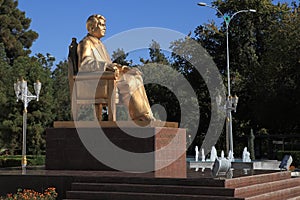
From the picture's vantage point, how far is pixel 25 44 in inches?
1804

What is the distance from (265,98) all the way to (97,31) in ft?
73.1

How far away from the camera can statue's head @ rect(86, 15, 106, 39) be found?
12.5 metres

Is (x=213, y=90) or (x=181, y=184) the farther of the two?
(x=213, y=90)

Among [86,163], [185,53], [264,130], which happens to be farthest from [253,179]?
[264,130]

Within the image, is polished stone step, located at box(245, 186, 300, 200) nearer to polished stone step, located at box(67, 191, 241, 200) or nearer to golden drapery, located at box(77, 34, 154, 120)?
polished stone step, located at box(67, 191, 241, 200)

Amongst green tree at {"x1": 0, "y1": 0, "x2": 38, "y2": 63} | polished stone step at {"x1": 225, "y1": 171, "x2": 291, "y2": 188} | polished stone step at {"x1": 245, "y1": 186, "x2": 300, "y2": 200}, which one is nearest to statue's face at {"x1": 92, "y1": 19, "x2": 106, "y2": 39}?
polished stone step at {"x1": 225, "y1": 171, "x2": 291, "y2": 188}

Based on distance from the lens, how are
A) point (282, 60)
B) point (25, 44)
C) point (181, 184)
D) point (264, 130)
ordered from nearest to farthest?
point (181, 184) < point (282, 60) < point (264, 130) < point (25, 44)

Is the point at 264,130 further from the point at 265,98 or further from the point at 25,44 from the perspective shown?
the point at 25,44

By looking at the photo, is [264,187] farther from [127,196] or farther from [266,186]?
[127,196]

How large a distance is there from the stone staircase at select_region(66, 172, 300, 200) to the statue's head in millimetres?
4048

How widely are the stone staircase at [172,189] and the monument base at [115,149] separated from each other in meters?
1.42

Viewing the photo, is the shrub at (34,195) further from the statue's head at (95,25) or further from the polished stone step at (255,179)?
A: the statue's head at (95,25)

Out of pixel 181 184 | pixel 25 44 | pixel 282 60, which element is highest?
pixel 25 44

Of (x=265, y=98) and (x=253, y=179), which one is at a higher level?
(x=265, y=98)
